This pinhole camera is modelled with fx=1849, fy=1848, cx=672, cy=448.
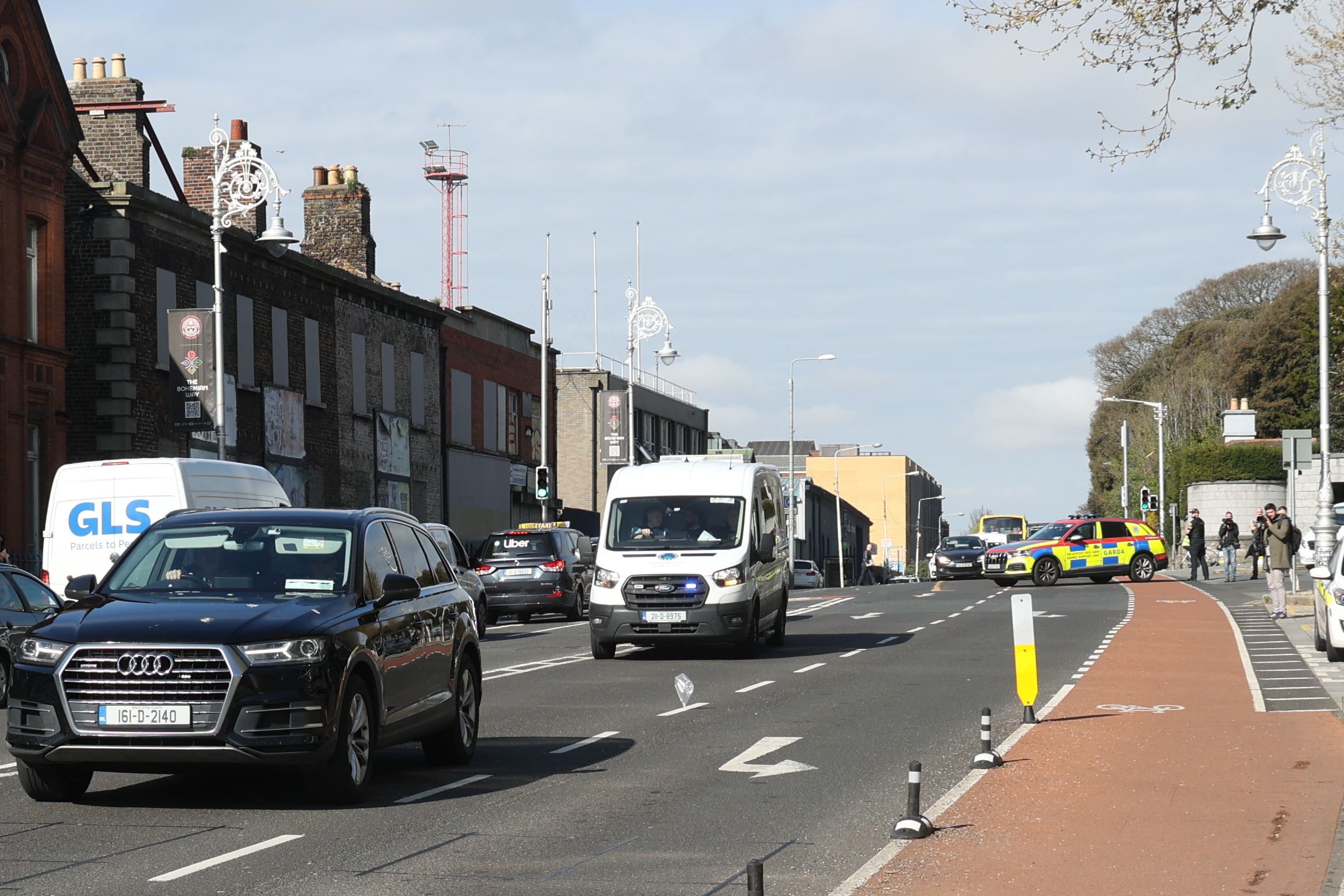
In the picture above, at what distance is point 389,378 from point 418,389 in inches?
82.8

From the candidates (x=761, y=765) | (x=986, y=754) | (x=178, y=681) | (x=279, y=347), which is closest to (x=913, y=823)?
(x=986, y=754)

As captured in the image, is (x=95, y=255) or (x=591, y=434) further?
(x=591, y=434)

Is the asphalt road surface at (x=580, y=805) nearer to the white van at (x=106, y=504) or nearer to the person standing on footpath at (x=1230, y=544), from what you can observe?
the white van at (x=106, y=504)

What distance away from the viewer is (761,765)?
1284 centimetres

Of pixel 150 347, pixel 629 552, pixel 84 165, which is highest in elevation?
pixel 84 165

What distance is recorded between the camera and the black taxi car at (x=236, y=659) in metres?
9.90

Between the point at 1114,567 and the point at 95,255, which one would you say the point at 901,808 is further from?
the point at 1114,567

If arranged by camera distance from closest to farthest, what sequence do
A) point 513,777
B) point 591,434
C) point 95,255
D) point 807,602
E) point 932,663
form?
1. point 513,777
2. point 932,663
3. point 95,255
4. point 807,602
5. point 591,434

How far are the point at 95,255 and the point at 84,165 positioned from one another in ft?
7.14

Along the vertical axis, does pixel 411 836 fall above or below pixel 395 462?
below

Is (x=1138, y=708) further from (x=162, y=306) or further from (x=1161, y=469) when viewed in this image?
(x=1161, y=469)

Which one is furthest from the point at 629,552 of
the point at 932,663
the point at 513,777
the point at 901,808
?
the point at 901,808

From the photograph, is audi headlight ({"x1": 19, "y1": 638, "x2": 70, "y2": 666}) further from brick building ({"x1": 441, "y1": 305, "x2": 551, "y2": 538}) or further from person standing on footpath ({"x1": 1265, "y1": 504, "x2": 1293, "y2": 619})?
brick building ({"x1": 441, "y1": 305, "x2": 551, "y2": 538})

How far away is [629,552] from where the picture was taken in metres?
23.0
